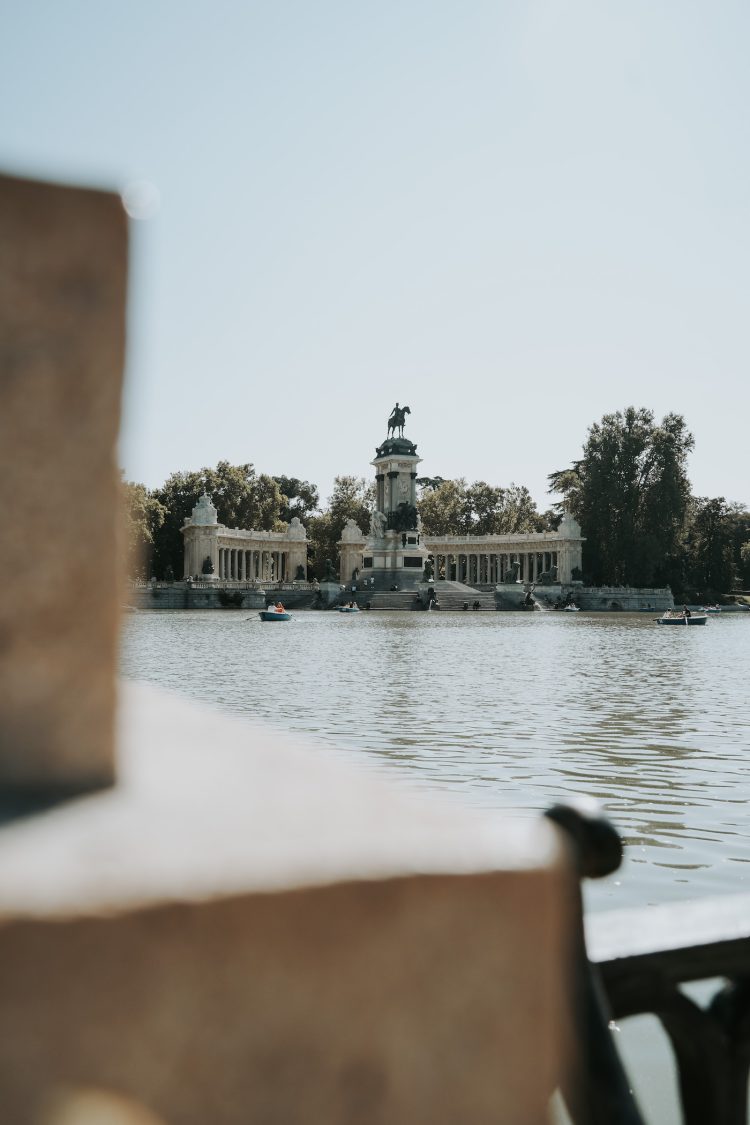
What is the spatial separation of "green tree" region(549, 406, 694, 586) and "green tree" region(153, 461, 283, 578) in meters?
29.3

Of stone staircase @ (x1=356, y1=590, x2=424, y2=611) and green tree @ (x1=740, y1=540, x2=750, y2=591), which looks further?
green tree @ (x1=740, y1=540, x2=750, y2=591)

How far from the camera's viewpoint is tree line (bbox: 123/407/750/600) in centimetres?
8625

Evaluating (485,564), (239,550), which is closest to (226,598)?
(239,550)

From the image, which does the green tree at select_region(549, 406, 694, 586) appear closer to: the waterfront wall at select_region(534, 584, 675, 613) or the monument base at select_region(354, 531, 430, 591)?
the waterfront wall at select_region(534, 584, 675, 613)

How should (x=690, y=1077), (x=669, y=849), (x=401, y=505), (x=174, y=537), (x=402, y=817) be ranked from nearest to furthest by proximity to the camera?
1. (x=402, y=817)
2. (x=690, y=1077)
3. (x=669, y=849)
4. (x=401, y=505)
5. (x=174, y=537)

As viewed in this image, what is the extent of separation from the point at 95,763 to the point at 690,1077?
871 mm

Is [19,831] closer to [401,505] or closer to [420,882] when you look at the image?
[420,882]

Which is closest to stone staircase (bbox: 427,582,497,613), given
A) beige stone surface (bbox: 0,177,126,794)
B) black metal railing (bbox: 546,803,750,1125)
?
black metal railing (bbox: 546,803,750,1125)

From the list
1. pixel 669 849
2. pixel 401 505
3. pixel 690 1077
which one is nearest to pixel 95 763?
pixel 690 1077

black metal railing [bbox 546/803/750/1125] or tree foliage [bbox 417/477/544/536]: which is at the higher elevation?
tree foliage [bbox 417/477/544/536]

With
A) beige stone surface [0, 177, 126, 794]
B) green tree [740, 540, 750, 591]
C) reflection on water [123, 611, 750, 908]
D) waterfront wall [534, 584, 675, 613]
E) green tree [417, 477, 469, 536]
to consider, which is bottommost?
reflection on water [123, 611, 750, 908]

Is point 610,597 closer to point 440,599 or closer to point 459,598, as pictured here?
point 459,598

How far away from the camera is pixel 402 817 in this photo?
0.79m

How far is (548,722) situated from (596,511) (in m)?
76.9
